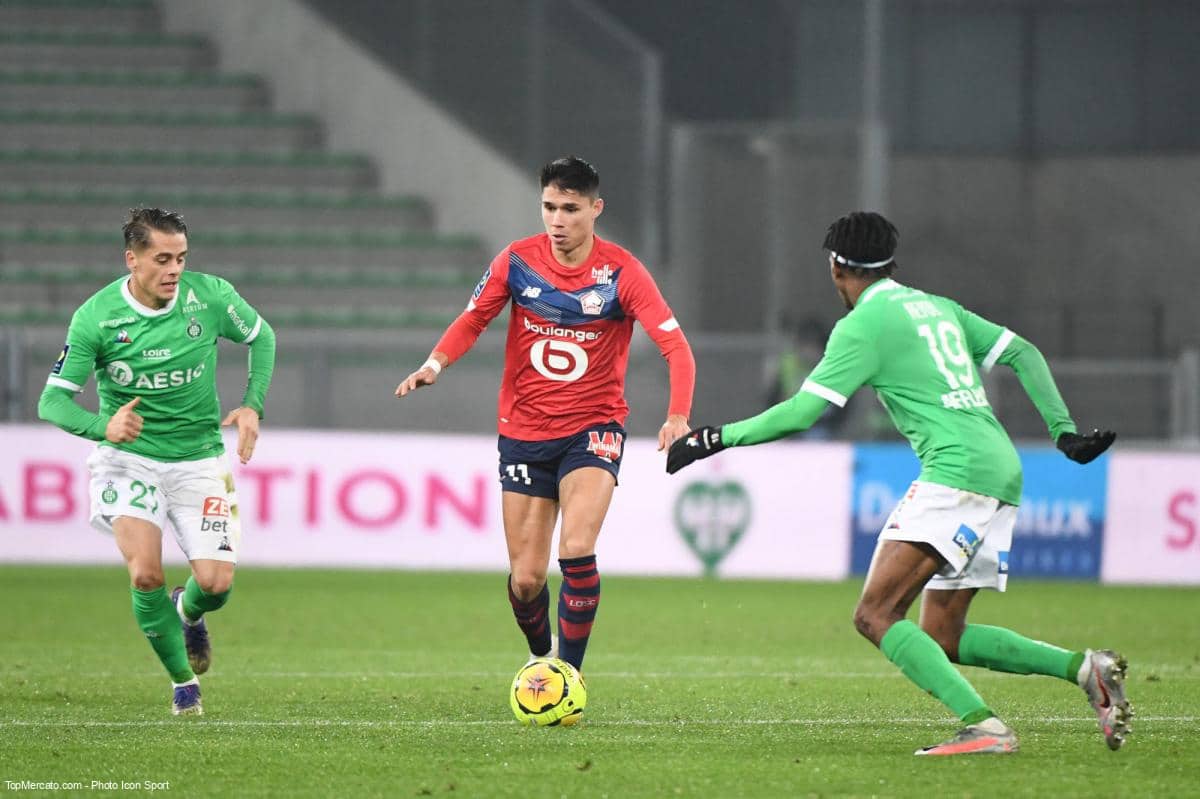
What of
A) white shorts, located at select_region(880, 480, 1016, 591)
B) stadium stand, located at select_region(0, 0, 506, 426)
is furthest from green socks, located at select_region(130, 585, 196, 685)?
stadium stand, located at select_region(0, 0, 506, 426)

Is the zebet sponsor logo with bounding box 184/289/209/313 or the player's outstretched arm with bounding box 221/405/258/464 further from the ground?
the zebet sponsor logo with bounding box 184/289/209/313

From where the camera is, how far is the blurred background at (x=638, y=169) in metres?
18.5

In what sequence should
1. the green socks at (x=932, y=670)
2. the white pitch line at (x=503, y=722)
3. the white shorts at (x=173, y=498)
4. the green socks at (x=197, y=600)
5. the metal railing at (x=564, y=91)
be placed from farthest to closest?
the metal railing at (x=564, y=91) < the green socks at (x=197, y=600) < the white shorts at (x=173, y=498) < the white pitch line at (x=503, y=722) < the green socks at (x=932, y=670)

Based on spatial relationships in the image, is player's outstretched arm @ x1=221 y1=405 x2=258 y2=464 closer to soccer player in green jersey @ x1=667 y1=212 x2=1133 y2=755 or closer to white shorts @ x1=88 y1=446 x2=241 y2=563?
white shorts @ x1=88 y1=446 x2=241 y2=563

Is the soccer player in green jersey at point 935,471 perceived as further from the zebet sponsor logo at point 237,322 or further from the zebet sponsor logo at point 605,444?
the zebet sponsor logo at point 237,322

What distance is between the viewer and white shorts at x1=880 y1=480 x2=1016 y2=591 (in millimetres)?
6672

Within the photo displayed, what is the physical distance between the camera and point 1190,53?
88.8ft

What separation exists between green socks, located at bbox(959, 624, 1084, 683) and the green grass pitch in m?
0.32

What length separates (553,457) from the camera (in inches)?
322

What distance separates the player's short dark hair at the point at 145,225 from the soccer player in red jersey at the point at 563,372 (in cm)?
123

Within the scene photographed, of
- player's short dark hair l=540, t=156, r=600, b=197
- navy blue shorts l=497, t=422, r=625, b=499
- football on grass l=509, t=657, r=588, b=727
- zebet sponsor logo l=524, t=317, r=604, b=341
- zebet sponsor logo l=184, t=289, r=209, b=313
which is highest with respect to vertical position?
player's short dark hair l=540, t=156, r=600, b=197

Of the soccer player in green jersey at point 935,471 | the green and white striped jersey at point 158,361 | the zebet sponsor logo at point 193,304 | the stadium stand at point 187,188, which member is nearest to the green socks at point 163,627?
the green and white striped jersey at point 158,361

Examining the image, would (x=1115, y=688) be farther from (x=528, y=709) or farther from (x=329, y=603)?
(x=329, y=603)

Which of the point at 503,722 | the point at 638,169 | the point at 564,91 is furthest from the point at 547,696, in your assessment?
the point at 564,91
